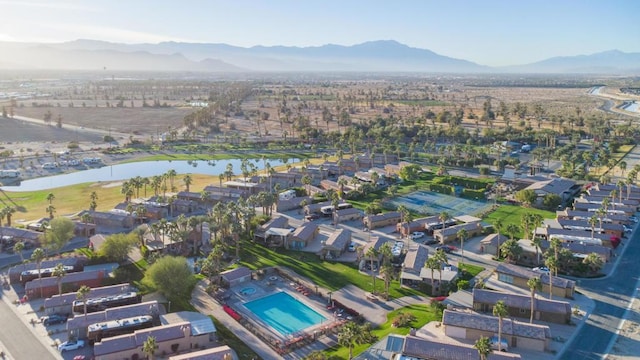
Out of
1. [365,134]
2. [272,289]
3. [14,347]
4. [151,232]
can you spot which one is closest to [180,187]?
[151,232]

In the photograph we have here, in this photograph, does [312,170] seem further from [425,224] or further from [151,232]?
[151,232]

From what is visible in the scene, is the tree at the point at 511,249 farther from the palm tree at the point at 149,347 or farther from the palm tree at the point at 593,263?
the palm tree at the point at 149,347

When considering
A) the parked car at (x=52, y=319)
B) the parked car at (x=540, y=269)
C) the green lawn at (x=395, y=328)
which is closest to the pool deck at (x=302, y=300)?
the green lawn at (x=395, y=328)

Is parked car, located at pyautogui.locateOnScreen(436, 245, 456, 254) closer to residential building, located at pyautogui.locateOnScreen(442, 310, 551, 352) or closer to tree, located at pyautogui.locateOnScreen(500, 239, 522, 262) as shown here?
tree, located at pyautogui.locateOnScreen(500, 239, 522, 262)

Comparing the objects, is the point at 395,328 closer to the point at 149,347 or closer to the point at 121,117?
the point at 149,347

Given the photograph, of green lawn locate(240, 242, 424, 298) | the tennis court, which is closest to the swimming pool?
green lawn locate(240, 242, 424, 298)

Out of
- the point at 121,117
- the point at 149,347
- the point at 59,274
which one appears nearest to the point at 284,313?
the point at 149,347
